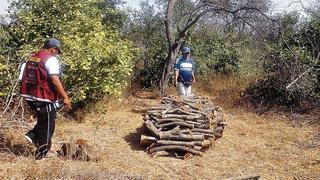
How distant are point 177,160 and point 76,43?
3.31 metres

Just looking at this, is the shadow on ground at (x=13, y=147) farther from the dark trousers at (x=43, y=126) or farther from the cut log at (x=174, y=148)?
the cut log at (x=174, y=148)

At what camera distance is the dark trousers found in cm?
558

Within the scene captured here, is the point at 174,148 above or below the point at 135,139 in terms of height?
above

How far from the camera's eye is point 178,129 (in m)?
6.96

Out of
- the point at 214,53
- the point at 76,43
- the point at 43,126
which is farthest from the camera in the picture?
the point at 214,53

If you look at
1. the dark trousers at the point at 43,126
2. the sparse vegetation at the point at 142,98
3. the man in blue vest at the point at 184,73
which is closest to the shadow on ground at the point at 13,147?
the sparse vegetation at the point at 142,98

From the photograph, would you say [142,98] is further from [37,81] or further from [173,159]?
[37,81]

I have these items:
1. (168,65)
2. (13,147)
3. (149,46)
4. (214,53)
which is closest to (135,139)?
(13,147)

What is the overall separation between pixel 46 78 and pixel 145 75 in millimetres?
9568

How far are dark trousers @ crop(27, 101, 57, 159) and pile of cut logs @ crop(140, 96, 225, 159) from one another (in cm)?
185

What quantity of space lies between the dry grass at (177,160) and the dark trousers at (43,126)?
0.25 meters

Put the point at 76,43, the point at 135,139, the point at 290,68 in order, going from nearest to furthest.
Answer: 1. the point at 135,139
2. the point at 76,43
3. the point at 290,68

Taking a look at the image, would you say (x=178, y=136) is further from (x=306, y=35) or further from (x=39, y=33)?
(x=306, y=35)

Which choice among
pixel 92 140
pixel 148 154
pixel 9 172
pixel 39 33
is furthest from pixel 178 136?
pixel 39 33
